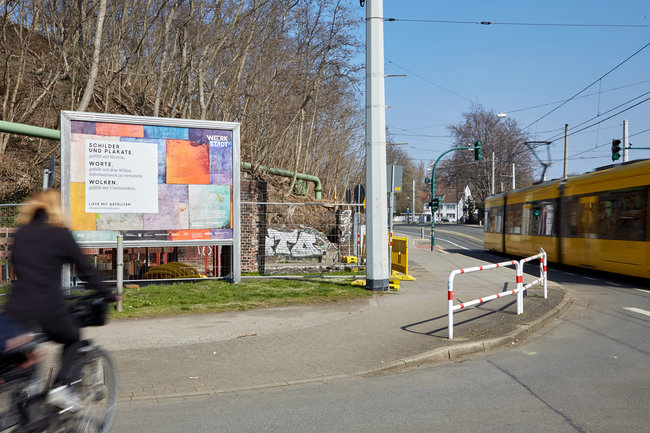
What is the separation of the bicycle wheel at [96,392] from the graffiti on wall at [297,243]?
10342mm

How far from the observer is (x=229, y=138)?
1244 cm

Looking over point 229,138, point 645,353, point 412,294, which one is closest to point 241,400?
point 645,353

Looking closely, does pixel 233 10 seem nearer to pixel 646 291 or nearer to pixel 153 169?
pixel 153 169

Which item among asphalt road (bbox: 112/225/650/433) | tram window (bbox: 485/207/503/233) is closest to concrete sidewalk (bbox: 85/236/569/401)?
asphalt road (bbox: 112/225/650/433)

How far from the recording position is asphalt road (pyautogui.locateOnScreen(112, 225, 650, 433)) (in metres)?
4.60

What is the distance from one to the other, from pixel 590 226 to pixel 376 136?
322 inches

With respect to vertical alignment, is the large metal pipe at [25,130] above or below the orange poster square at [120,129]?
above

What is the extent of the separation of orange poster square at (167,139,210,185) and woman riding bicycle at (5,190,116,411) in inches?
318

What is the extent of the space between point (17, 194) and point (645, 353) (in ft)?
61.5

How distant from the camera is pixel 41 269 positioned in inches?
146

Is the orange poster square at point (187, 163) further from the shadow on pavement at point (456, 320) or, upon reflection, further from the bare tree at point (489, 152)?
the bare tree at point (489, 152)

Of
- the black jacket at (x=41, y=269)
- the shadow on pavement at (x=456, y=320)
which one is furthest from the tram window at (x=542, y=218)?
the black jacket at (x=41, y=269)

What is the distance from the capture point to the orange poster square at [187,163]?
11.9 m

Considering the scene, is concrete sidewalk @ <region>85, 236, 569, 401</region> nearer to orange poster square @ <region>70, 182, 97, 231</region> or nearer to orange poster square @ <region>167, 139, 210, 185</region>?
orange poster square @ <region>70, 182, 97, 231</region>
